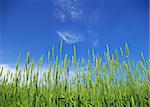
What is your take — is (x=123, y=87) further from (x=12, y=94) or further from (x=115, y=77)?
(x=12, y=94)

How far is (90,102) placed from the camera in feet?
7.59

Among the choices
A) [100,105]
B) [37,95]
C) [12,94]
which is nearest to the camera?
[100,105]

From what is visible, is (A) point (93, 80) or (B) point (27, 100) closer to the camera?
(B) point (27, 100)

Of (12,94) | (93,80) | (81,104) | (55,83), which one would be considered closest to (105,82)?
(93,80)

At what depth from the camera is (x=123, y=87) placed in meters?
2.42

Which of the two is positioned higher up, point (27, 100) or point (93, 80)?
point (93, 80)

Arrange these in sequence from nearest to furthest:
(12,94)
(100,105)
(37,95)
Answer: (100,105) < (37,95) < (12,94)

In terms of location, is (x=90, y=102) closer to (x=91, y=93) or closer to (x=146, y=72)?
(x=91, y=93)

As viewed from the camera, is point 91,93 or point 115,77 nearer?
point 91,93

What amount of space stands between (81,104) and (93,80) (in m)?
0.30

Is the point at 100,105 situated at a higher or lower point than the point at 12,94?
lower

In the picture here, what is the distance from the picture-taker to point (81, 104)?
2275 millimetres

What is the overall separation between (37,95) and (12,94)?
34 cm


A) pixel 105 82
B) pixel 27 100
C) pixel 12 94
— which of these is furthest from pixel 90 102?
pixel 12 94
